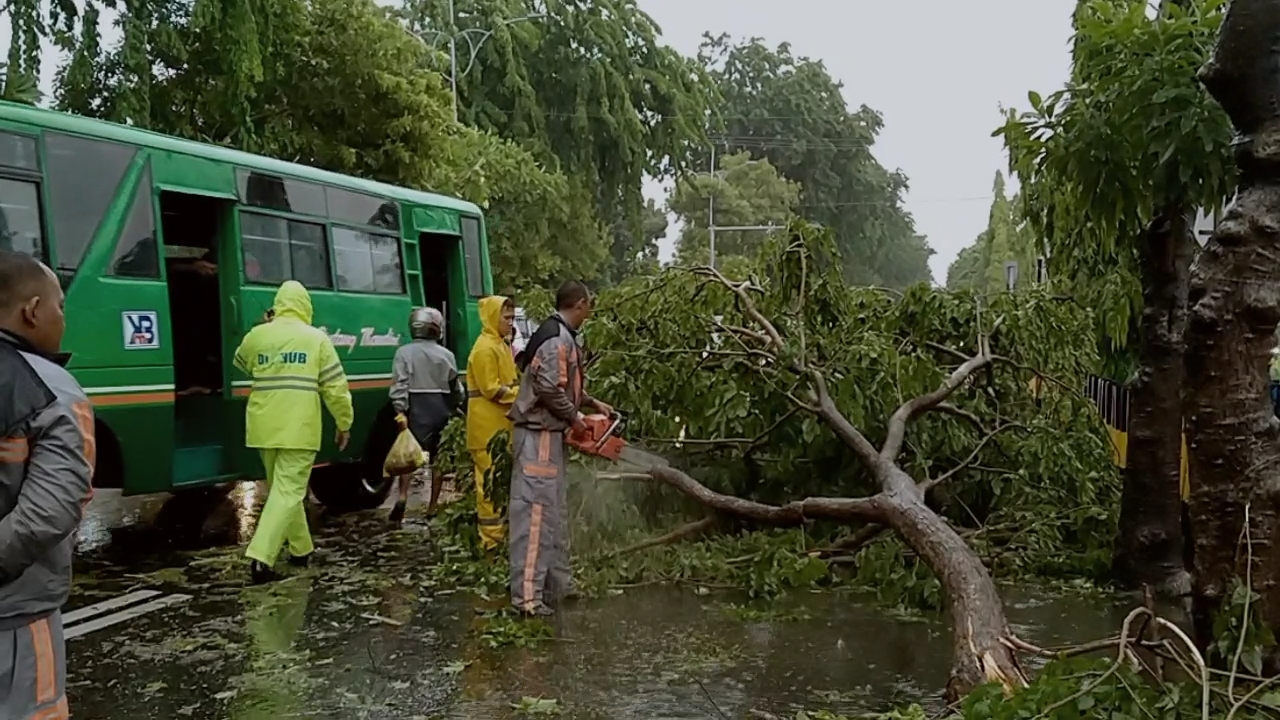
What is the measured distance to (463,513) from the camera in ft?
28.1

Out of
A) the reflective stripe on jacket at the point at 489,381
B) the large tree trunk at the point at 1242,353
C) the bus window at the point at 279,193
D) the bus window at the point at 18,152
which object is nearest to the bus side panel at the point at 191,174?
the bus window at the point at 279,193

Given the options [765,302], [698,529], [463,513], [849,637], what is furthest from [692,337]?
[849,637]

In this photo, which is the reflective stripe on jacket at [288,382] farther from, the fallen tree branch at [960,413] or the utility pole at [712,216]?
the utility pole at [712,216]

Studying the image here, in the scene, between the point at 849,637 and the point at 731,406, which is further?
the point at 731,406

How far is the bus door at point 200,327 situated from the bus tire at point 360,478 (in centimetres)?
173

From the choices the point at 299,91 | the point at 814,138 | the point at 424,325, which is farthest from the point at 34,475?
the point at 814,138

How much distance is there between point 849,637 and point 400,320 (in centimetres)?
586

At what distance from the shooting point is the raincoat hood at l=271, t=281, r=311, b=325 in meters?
7.83

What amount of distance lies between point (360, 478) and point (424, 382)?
4.73 ft

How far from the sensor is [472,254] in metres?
13.0

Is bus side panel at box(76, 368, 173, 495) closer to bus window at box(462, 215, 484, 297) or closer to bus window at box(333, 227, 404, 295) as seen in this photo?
bus window at box(333, 227, 404, 295)

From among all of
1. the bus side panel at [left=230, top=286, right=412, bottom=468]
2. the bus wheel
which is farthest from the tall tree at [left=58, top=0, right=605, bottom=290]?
the bus wheel

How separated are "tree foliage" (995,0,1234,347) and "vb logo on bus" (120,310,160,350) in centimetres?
515

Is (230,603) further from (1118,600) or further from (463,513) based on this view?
(1118,600)
